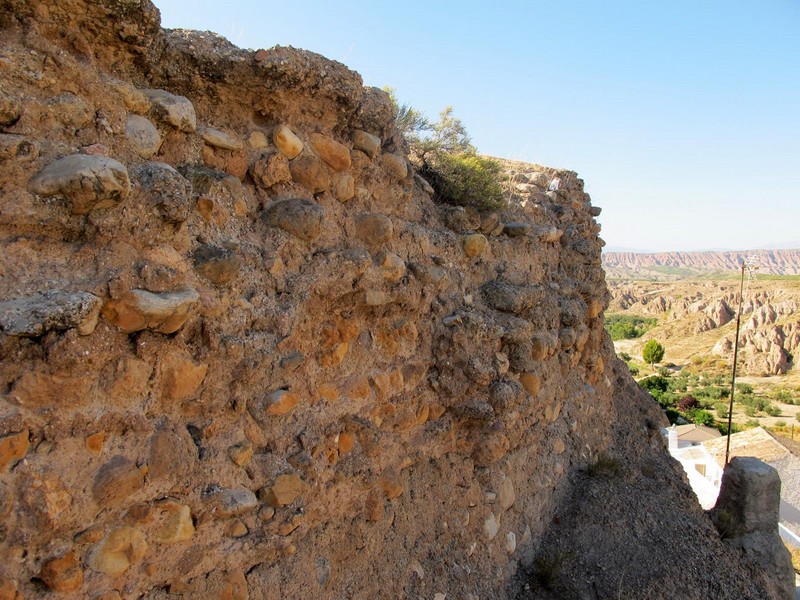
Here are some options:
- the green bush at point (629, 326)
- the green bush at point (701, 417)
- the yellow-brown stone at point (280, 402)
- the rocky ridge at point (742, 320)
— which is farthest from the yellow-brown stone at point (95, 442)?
the green bush at point (629, 326)

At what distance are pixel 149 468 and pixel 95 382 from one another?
13.4 inches

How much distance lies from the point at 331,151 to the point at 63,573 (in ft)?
6.64

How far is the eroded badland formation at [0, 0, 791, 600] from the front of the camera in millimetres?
1766

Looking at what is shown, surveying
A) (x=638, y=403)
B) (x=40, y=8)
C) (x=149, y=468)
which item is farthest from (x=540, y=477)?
(x=40, y=8)

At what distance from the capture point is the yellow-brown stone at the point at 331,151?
280cm

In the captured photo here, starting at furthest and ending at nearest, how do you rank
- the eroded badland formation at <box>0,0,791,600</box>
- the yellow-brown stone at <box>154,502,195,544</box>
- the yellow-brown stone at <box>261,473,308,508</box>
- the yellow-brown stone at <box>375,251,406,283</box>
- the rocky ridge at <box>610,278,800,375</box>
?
the rocky ridge at <box>610,278,800,375</box>
the yellow-brown stone at <box>375,251,406,283</box>
the yellow-brown stone at <box>261,473,308,508</box>
the yellow-brown stone at <box>154,502,195,544</box>
the eroded badland formation at <box>0,0,791,600</box>

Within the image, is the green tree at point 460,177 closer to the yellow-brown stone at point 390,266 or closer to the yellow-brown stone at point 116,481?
the yellow-brown stone at point 390,266

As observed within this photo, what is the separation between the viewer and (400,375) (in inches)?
115

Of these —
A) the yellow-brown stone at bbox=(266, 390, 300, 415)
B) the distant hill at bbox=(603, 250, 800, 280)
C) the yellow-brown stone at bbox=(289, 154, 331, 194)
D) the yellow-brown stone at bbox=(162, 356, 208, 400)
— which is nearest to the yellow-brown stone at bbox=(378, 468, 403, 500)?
the yellow-brown stone at bbox=(266, 390, 300, 415)

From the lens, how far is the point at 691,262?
154375 mm

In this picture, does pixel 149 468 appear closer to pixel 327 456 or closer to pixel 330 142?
pixel 327 456

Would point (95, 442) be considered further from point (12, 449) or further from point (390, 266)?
point (390, 266)

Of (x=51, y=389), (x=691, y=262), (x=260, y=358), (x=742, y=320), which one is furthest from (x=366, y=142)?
(x=691, y=262)

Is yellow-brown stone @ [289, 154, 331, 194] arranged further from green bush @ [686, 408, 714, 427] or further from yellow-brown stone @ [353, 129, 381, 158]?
green bush @ [686, 408, 714, 427]
